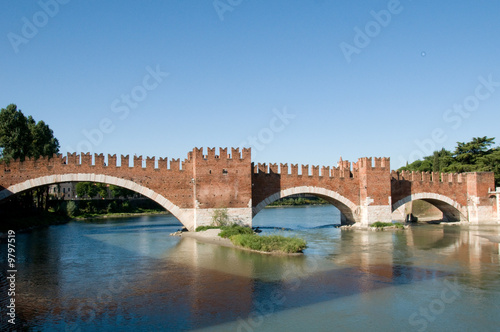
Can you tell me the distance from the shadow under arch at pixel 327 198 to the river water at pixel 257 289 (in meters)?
6.29

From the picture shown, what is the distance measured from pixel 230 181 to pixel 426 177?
49.9ft

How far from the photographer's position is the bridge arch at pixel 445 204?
29.0 meters

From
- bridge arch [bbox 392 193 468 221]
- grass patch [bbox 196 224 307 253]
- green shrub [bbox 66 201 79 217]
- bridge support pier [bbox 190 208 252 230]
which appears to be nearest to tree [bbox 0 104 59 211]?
green shrub [bbox 66 201 79 217]

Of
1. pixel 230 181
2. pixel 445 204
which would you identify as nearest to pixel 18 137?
pixel 230 181

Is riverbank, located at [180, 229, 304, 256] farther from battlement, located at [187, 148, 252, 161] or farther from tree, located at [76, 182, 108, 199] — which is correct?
tree, located at [76, 182, 108, 199]

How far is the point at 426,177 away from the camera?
29.8 metres

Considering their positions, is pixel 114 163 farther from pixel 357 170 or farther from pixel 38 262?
pixel 357 170

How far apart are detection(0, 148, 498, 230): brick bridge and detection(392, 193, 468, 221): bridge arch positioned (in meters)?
0.10

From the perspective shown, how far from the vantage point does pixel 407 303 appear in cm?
970

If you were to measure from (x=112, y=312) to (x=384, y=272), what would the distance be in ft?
26.9

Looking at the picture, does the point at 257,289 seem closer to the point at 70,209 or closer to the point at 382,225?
the point at 382,225

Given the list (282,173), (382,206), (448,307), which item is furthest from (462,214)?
(448,307)

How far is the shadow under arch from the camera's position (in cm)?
2466

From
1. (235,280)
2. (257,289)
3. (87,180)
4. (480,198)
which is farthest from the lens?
(480,198)
